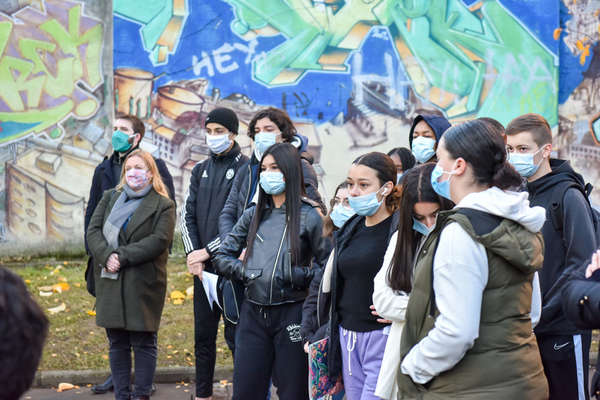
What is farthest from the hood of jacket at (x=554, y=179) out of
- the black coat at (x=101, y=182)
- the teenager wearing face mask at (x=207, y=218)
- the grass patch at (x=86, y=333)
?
the grass patch at (x=86, y=333)

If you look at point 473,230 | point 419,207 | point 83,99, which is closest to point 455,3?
point 83,99

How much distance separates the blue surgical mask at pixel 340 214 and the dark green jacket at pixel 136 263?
6.29ft

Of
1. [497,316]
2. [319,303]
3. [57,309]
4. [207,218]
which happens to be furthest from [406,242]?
[57,309]

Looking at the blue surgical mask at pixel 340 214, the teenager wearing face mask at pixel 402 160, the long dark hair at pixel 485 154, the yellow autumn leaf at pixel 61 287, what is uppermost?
the long dark hair at pixel 485 154

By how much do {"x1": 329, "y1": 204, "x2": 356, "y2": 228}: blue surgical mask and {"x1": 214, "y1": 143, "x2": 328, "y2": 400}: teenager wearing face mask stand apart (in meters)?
0.15

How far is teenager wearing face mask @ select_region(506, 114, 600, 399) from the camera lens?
452 centimetres

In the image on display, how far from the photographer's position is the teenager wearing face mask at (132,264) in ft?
21.3

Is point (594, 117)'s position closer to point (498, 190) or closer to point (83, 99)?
point (83, 99)

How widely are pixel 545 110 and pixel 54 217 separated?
8053 mm

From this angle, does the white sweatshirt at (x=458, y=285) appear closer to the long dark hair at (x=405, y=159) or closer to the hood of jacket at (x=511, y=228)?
the hood of jacket at (x=511, y=228)

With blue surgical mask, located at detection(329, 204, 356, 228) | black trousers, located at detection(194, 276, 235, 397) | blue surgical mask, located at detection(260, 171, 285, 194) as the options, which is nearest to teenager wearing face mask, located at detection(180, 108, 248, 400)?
black trousers, located at detection(194, 276, 235, 397)

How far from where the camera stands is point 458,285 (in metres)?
3.22

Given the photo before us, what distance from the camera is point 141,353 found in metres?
6.59

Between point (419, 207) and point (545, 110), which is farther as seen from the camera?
point (545, 110)
